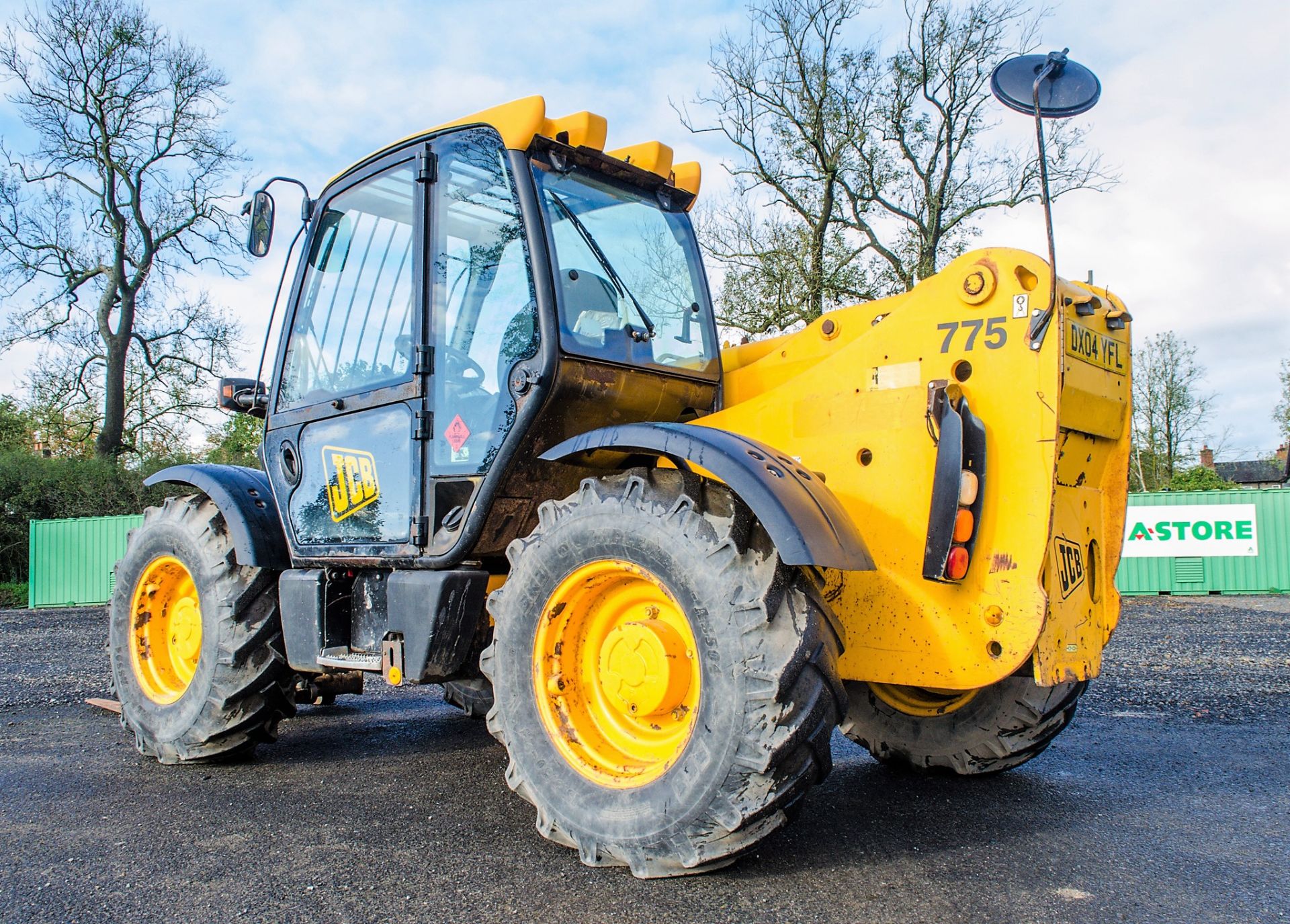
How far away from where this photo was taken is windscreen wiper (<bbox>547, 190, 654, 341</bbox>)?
3.90 metres

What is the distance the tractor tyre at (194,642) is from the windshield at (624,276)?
2211 mm

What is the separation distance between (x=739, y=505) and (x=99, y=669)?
26.9ft

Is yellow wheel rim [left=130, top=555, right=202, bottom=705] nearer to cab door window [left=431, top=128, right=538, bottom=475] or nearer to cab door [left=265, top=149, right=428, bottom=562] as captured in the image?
cab door [left=265, top=149, right=428, bottom=562]

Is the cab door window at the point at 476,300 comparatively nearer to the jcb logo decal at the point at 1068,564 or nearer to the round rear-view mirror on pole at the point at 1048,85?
the round rear-view mirror on pole at the point at 1048,85

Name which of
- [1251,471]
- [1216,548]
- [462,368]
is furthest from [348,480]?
[1251,471]

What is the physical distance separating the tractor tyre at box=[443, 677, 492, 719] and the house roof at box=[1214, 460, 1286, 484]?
59.0 meters

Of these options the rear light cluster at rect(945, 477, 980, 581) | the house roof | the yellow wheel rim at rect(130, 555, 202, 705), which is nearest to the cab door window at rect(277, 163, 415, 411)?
the yellow wheel rim at rect(130, 555, 202, 705)

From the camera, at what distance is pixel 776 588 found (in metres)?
2.81

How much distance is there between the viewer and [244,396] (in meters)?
5.00

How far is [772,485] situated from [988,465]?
2.54ft

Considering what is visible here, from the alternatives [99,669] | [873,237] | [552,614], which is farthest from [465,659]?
[873,237]

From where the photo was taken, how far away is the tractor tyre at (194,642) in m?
4.52

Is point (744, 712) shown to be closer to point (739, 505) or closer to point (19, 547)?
point (739, 505)

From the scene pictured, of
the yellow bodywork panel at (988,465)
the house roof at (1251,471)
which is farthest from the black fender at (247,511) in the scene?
the house roof at (1251,471)
